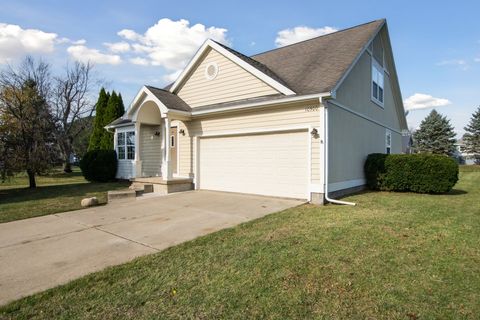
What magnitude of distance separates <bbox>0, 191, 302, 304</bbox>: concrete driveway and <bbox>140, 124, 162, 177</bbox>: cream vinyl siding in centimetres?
482

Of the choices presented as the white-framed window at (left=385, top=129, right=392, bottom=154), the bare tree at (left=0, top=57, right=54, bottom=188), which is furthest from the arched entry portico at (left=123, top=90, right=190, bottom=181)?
the white-framed window at (left=385, top=129, right=392, bottom=154)

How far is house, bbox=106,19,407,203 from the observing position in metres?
8.88

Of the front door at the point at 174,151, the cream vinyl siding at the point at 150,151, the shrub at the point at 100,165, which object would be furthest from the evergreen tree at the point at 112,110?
the front door at the point at 174,151

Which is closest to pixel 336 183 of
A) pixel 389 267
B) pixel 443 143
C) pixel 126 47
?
pixel 389 267

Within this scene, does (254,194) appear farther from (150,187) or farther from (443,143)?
(443,143)

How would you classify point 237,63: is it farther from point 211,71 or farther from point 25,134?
point 25,134

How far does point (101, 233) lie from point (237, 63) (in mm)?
7430

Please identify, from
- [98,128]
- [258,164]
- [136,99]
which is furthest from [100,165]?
[258,164]

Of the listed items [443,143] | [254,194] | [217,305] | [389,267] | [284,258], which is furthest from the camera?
[443,143]

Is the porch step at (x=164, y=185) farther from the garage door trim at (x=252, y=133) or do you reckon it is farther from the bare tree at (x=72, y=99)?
the bare tree at (x=72, y=99)

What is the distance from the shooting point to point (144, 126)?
47.1 ft

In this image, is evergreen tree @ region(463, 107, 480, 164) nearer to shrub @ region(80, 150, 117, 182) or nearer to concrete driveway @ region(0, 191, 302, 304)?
concrete driveway @ region(0, 191, 302, 304)

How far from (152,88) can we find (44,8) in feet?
13.6

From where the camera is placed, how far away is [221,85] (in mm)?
11141
